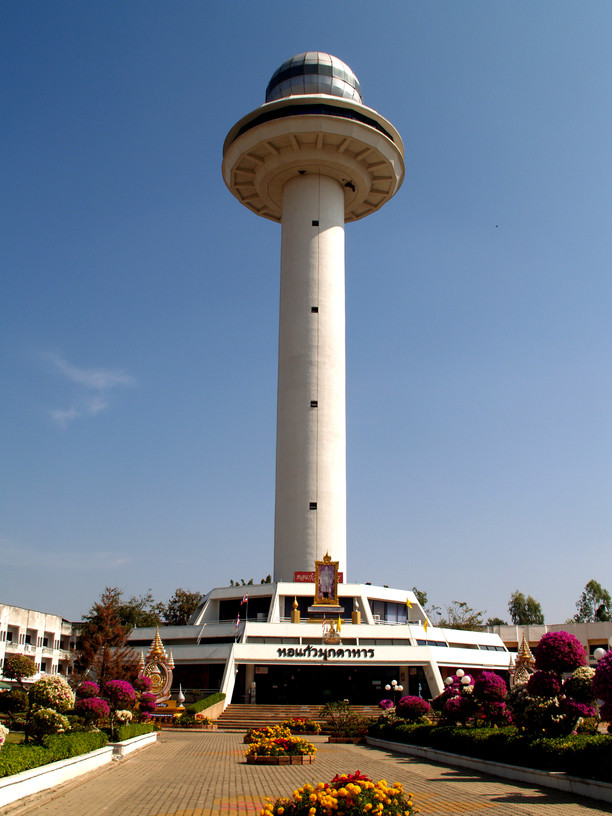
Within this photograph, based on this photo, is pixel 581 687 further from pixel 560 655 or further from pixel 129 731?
pixel 129 731

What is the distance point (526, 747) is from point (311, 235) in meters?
39.2

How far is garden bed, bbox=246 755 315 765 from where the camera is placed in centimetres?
2100

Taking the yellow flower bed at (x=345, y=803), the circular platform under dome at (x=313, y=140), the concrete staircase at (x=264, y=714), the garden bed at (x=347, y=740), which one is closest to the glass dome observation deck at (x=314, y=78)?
the circular platform under dome at (x=313, y=140)

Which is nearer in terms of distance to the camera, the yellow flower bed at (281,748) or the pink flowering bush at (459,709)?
the yellow flower bed at (281,748)

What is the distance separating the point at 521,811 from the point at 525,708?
6.65 m

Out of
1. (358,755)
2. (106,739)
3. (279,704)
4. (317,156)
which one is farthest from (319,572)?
(317,156)

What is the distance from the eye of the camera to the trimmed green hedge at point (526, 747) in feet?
49.6

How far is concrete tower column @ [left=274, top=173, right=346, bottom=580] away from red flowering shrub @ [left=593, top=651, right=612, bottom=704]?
2989cm

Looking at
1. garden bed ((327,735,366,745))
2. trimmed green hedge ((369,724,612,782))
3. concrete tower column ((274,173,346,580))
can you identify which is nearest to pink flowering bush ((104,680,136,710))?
trimmed green hedge ((369,724,612,782))

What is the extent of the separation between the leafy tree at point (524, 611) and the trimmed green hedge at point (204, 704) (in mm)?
72784

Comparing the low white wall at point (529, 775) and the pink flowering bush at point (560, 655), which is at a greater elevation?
the pink flowering bush at point (560, 655)

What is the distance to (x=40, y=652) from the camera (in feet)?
207

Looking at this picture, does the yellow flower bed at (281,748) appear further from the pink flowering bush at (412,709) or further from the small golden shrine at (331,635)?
the small golden shrine at (331,635)

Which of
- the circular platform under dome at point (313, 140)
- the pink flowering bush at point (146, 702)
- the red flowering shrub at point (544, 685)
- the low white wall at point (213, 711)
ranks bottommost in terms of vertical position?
the low white wall at point (213, 711)
